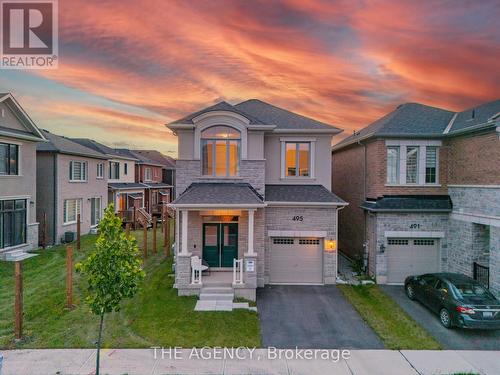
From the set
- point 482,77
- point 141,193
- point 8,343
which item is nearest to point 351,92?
point 482,77

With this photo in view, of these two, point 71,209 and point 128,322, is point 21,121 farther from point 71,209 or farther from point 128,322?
point 128,322

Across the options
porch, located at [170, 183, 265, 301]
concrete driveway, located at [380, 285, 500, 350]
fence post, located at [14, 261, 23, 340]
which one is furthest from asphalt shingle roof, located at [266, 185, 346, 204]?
fence post, located at [14, 261, 23, 340]

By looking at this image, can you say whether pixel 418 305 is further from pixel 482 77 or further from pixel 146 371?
pixel 482 77

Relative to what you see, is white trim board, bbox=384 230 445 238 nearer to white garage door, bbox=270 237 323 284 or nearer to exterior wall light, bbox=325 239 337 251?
exterior wall light, bbox=325 239 337 251

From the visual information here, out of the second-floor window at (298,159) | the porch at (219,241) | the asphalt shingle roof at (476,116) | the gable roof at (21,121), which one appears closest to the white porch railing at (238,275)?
the porch at (219,241)

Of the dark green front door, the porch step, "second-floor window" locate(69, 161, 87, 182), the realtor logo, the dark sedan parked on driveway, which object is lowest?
the porch step

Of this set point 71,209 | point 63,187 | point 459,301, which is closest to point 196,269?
point 459,301
